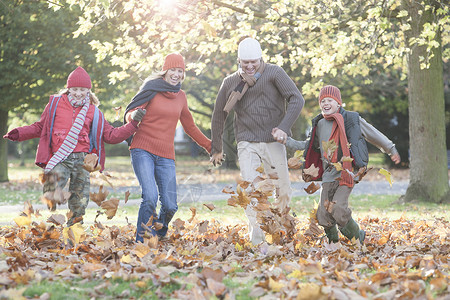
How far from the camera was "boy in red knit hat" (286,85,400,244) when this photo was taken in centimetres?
604

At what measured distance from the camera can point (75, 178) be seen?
658cm

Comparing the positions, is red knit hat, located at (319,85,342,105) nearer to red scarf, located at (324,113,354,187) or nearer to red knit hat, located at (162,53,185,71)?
red scarf, located at (324,113,354,187)

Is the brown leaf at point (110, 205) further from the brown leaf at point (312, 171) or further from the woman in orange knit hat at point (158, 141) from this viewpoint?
the brown leaf at point (312, 171)

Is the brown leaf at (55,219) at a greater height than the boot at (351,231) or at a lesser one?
greater

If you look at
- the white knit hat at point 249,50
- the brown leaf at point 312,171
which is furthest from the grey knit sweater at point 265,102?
the brown leaf at point 312,171

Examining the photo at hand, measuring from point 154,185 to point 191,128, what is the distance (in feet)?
3.06

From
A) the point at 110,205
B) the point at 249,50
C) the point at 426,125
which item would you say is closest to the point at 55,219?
the point at 110,205

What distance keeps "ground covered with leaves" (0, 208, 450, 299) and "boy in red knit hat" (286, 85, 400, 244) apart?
0.23m

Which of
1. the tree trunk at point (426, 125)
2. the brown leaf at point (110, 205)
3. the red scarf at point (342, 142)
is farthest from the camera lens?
the tree trunk at point (426, 125)

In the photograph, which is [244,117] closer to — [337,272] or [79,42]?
[337,272]

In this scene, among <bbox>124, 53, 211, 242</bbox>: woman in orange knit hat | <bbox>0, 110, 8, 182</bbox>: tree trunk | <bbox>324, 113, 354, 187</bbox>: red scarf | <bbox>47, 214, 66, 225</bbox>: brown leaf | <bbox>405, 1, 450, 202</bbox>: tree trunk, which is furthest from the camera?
<bbox>0, 110, 8, 182</bbox>: tree trunk

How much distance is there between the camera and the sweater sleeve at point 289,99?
6262 mm

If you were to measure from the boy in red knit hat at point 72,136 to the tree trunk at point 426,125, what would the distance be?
782cm

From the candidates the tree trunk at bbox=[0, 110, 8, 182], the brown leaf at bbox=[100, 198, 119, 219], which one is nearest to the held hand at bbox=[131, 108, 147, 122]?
the brown leaf at bbox=[100, 198, 119, 219]
